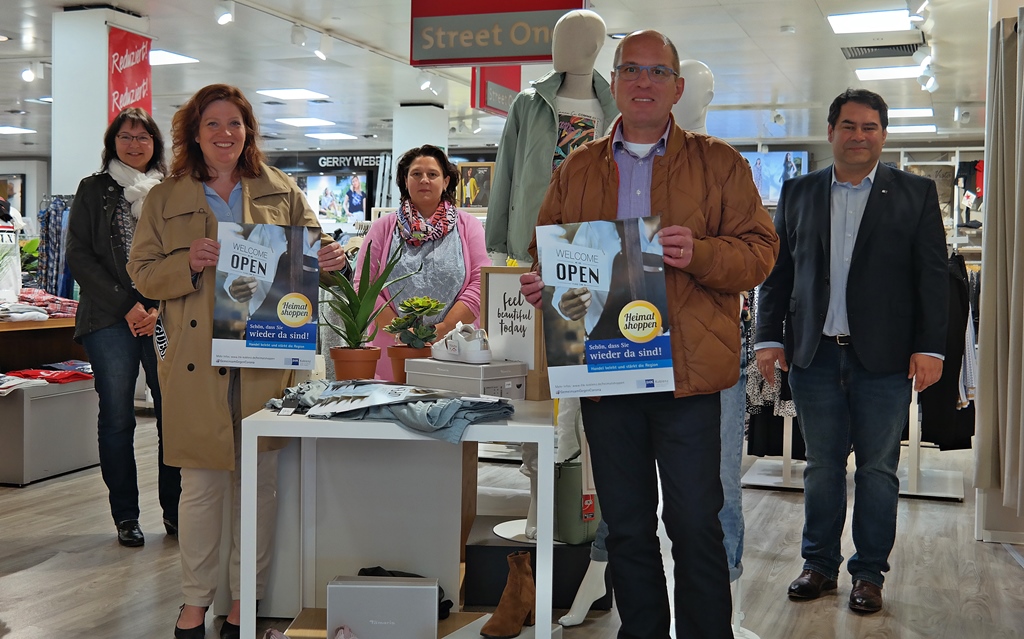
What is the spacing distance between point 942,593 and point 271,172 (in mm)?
2791

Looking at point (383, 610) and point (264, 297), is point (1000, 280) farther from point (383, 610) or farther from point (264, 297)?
point (264, 297)

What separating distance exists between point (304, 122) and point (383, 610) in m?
14.4

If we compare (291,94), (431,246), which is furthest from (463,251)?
(291,94)

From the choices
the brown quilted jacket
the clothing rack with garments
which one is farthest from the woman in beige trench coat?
the clothing rack with garments

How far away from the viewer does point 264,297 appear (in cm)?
265

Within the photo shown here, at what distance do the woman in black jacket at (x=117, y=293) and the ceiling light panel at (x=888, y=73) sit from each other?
8868 mm

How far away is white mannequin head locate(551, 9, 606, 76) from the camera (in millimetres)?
3238

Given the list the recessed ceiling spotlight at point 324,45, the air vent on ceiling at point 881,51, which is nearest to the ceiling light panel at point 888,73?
the air vent on ceiling at point 881,51

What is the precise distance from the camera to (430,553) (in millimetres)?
3025

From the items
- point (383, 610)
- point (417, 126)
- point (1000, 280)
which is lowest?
point (383, 610)

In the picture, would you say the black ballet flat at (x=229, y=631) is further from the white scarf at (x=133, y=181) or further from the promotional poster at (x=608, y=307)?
the white scarf at (x=133, y=181)

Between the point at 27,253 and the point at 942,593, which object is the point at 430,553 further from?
the point at 27,253

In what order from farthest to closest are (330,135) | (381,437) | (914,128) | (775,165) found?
(330,135), (775,165), (914,128), (381,437)

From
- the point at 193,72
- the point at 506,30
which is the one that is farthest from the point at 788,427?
the point at 193,72
